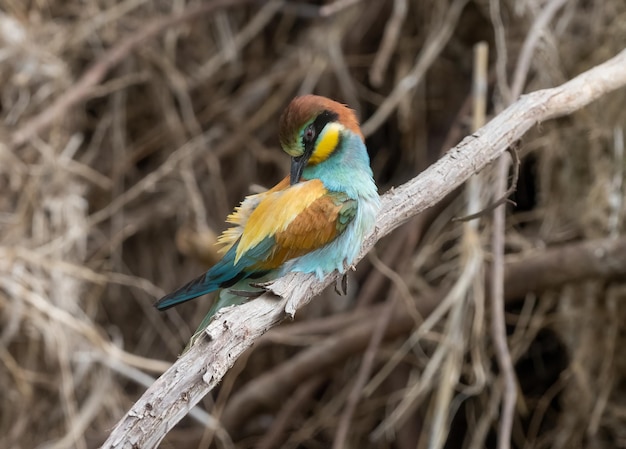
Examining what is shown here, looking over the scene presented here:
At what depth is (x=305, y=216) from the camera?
1.50 metres

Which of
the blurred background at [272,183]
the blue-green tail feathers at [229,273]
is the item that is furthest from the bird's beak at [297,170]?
the blurred background at [272,183]

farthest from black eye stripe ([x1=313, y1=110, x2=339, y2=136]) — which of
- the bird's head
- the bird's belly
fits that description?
the bird's belly

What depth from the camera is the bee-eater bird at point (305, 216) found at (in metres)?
1.46

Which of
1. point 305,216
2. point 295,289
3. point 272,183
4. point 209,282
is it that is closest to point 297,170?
point 305,216

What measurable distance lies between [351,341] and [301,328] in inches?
8.0

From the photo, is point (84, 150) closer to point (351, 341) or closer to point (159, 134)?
point (159, 134)

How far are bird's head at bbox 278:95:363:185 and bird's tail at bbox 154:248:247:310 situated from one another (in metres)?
0.22

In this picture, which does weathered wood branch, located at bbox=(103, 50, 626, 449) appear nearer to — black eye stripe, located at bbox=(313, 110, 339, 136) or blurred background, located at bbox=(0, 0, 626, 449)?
black eye stripe, located at bbox=(313, 110, 339, 136)

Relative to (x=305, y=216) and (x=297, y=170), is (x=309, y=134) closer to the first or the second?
(x=297, y=170)

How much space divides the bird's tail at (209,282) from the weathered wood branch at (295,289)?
191mm

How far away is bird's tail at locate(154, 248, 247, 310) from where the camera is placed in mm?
1428

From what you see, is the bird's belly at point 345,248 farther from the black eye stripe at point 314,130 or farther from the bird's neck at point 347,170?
the black eye stripe at point 314,130

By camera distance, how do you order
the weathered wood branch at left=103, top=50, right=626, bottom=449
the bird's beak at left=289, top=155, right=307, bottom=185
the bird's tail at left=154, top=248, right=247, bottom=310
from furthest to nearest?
the bird's beak at left=289, top=155, right=307, bottom=185 → the bird's tail at left=154, top=248, right=247, bottom=310 → the weathered wood branch at left=103, top=50, right=626, bottom=449

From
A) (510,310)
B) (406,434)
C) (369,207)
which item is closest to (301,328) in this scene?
(406,434)
